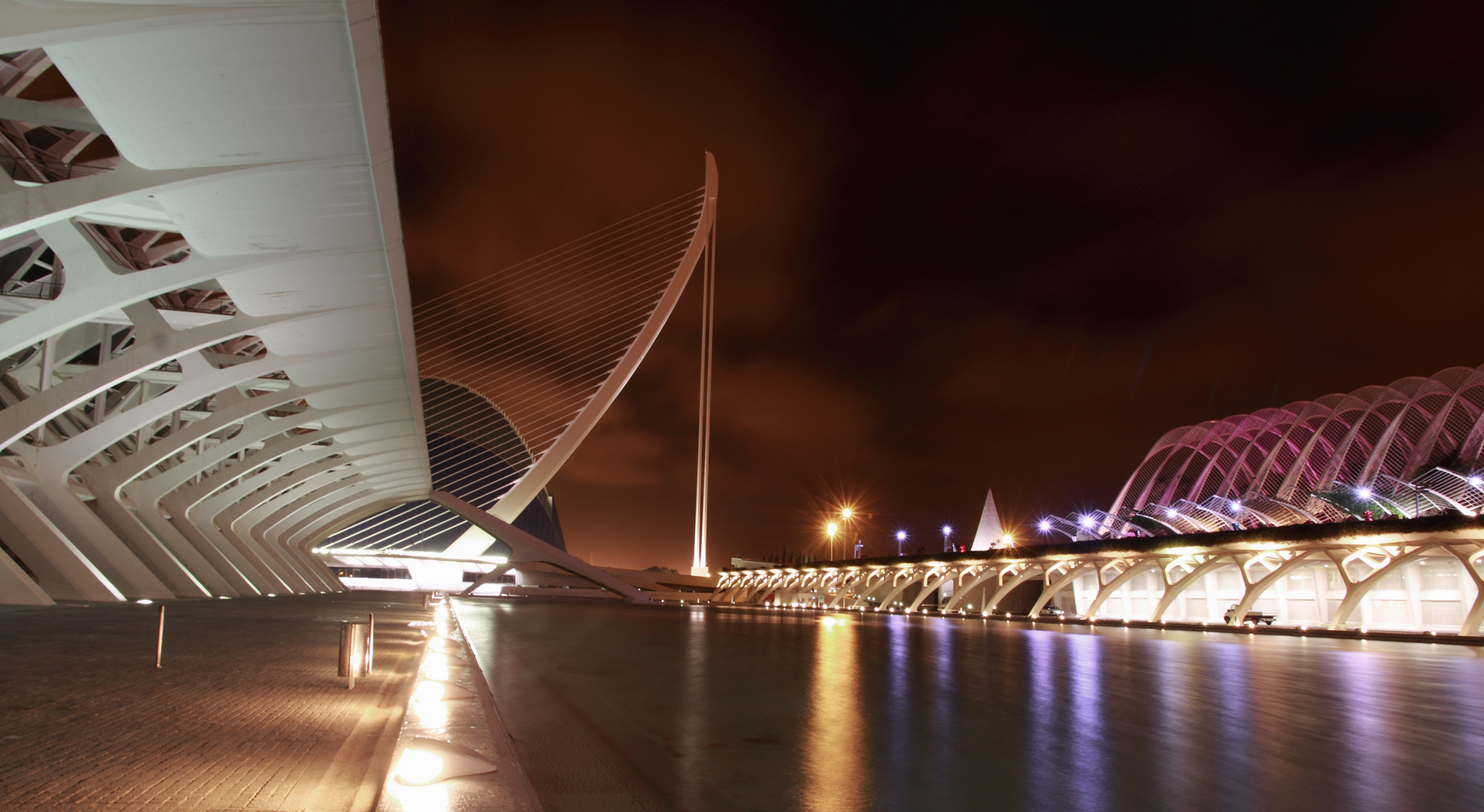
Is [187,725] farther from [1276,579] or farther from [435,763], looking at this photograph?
[1276,579]

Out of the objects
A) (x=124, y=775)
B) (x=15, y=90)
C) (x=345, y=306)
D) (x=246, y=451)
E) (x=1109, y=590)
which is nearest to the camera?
(x=124, y=775)

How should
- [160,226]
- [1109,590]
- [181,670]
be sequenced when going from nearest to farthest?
[181,670] < [160,226] < [1109,590]

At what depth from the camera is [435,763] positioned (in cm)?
264

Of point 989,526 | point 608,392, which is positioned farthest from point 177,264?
point 989,526

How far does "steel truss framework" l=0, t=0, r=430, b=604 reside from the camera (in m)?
7.05

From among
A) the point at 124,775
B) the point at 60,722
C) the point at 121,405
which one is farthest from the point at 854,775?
the point at 121,405

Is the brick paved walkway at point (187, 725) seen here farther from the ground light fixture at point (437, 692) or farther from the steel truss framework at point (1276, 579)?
the steel truss framework at point (1276, 579)

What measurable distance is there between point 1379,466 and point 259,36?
47676 mm

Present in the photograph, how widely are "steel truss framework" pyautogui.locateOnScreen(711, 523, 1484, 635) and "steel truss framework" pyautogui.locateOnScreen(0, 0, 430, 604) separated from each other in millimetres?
26945

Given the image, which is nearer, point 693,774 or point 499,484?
point 693,774

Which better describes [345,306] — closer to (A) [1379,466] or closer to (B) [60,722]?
(B) [60,722]

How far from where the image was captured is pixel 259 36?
21.9ft

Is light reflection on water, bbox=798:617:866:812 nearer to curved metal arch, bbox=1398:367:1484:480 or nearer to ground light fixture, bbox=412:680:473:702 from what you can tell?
ground light fixture, bbox=412:680:473:702

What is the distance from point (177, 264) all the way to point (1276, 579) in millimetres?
32234
